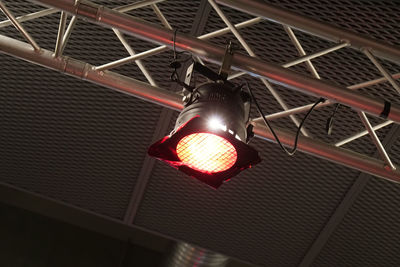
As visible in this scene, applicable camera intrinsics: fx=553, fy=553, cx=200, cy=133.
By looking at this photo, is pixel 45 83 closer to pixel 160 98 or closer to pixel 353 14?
pixel 160 98

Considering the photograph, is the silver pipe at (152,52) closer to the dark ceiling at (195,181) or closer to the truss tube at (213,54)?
the dark ceiling at (195,181)

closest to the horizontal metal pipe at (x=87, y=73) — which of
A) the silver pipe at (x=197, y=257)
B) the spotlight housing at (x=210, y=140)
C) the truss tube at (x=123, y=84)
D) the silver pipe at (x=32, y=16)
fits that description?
the truss tube at (x=123, y=84)

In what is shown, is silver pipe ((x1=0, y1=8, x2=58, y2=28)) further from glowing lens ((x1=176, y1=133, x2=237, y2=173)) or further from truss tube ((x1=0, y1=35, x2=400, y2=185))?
glowing lens ((x1=176, y1=133, x2=237, y2=173))

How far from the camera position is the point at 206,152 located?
2.16m

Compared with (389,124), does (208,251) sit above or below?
below

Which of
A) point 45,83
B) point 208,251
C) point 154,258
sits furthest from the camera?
point 154,258

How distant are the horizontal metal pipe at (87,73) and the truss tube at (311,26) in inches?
25.4

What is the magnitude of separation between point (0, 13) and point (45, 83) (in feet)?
1.79

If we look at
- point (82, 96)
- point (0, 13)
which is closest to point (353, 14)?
point (82, 96)

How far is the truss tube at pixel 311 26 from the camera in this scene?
2748mm

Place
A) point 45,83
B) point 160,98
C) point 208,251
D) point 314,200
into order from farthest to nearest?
point 208,251 → point 314,200 → point 45,83 → point 160,98

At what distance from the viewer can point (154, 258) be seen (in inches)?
228

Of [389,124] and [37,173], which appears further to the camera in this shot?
[37,173]

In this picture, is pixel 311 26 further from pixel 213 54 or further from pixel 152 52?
pixel 152 52
